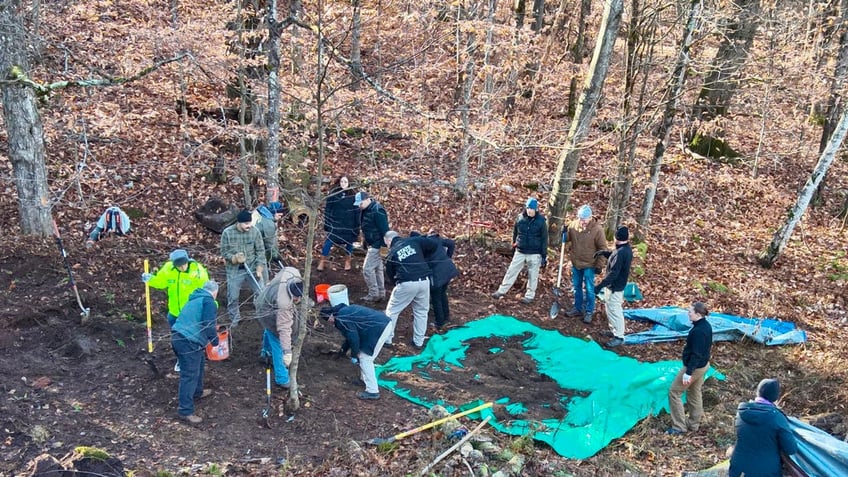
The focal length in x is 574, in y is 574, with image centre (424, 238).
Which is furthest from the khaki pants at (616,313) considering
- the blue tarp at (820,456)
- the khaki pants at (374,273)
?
the khaki pants at (374,273)

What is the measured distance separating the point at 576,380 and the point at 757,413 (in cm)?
278

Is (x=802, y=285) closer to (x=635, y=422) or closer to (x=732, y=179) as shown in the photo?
(x=732, y=179)

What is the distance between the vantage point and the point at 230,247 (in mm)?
7938

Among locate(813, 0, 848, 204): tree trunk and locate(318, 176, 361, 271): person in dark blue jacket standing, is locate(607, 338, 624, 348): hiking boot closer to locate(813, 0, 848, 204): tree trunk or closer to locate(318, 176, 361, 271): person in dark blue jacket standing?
locate(318, 176, 361, 271): person in dark blue jacket standing

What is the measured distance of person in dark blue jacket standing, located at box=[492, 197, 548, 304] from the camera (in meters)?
9.39

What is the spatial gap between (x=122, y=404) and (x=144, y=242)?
4.30 metres

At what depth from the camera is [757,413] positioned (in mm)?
5039

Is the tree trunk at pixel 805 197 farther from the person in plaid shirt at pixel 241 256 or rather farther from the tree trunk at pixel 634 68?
the person in plaid shirt at pixel 241 256

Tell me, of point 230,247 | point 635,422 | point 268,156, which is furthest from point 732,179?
point 230,247

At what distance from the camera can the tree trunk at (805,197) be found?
1129 cm

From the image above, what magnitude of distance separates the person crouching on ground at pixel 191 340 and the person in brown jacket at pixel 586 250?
564cm

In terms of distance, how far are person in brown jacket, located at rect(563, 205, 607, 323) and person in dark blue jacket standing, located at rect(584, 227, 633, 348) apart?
0.18 meters

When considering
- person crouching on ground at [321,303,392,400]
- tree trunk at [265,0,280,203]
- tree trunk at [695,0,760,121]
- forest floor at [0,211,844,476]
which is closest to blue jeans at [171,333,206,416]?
forest floor at [0,211,844,476]

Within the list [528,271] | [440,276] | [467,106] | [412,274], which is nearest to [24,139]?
[412,274]
